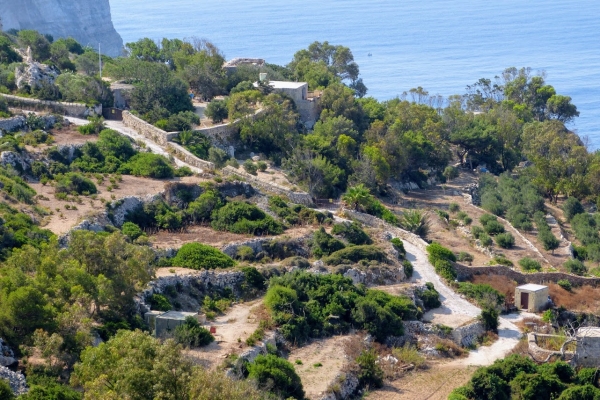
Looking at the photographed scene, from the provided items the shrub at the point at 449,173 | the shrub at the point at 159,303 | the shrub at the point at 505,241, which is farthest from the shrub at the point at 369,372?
the shrub at the point at 449,173

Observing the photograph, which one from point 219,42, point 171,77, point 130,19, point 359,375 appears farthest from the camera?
point 130,19

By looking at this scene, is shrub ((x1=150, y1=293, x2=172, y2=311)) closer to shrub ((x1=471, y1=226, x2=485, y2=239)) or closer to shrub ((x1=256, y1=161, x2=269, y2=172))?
shrub ((x1=256, y1=161, x2=269, y2=172))

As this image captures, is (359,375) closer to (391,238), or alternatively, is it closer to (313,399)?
(313,399)

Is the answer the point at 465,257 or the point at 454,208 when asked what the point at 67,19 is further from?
the point at 465,257

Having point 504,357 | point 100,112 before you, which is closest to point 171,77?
point 100,112

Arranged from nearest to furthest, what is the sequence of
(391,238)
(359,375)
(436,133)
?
(359,375), (391,238), (436,133)
